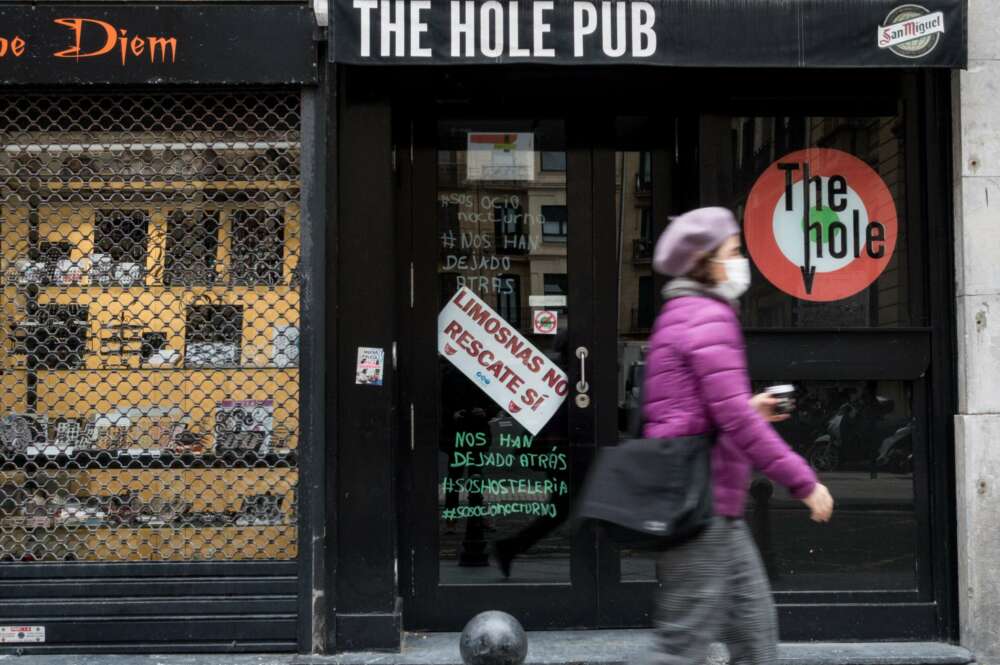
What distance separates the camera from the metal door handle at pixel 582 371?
21.6 feet

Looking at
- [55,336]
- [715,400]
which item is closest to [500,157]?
[55,336]

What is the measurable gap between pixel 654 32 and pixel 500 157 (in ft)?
4.08

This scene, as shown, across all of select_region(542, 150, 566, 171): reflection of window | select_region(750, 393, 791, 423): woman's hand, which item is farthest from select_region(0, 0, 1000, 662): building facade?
select_region(750, 393, 791, 423): woman's hand

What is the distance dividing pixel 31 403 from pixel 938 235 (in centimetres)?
537

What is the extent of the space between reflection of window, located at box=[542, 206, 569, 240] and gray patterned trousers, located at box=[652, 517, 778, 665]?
3165 millimetres

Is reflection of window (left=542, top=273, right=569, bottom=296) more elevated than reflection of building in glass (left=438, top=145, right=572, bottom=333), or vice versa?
reflection of building in glass (left=438, top=145, right=572, bottom=333)

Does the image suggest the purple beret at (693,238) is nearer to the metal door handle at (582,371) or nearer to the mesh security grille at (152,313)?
the metal door handle at (582,371)

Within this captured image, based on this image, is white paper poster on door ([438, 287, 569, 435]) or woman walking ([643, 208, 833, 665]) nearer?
woman walking ([643, 208, 833, 665])

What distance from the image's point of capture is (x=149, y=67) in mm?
6055

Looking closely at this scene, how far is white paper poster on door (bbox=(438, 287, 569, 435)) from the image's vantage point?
6.62 m

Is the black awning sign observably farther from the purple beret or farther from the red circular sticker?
the purple beret

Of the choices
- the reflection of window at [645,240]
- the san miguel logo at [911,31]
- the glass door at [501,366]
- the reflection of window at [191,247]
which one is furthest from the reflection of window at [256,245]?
the san miguel logo at [911,31]

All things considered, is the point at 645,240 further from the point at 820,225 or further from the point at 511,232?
the point at 820,225

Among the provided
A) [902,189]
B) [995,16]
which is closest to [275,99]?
[902,189]
